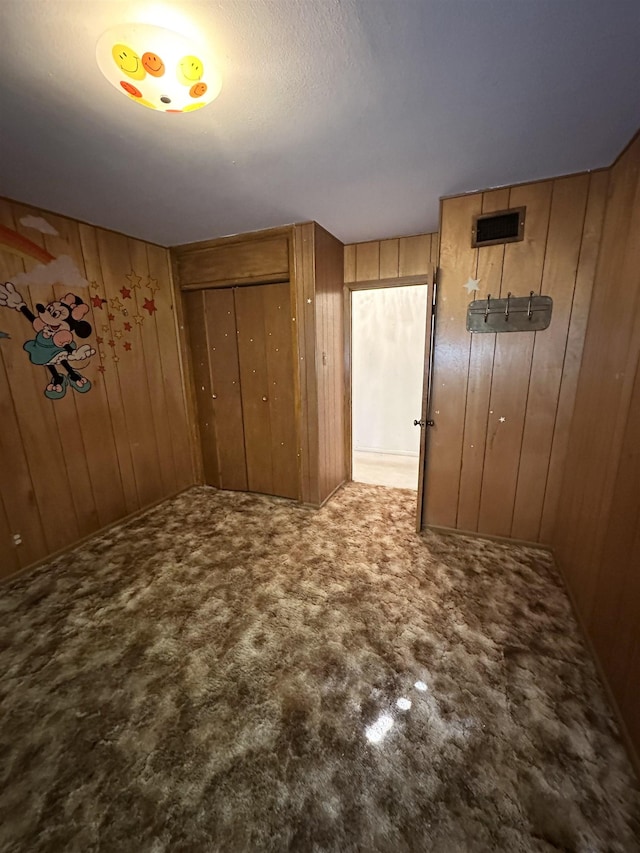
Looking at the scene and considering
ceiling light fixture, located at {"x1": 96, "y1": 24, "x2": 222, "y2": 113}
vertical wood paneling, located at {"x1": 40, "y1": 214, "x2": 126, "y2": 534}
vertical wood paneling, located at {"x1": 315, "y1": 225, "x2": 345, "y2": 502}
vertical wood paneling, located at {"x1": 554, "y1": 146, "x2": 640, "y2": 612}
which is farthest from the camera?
vertical wood paneling, located at {"x1": 315, "y1": 225, "x2": 345, "y2": 502}

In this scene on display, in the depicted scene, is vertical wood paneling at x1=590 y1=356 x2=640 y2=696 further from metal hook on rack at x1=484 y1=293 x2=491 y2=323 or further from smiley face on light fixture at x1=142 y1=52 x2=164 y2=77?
smiley face on light fixture at x1=142 y1=52 x2=164 y2=77

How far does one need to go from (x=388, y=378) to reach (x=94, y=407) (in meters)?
3.35

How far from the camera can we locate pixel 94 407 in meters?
2.65

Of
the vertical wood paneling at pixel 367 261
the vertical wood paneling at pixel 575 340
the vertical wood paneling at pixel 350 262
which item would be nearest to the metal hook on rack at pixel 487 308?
the vertical wood paneling at pixel 575 340

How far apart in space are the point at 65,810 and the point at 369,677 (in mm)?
1129

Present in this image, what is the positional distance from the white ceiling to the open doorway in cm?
209

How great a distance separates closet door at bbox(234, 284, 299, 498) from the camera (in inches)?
117

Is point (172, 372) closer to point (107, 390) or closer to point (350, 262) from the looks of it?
point (107, 390)

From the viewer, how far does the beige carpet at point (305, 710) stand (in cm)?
104

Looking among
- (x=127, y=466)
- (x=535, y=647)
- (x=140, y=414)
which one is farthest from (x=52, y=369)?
(x=535, y=647)

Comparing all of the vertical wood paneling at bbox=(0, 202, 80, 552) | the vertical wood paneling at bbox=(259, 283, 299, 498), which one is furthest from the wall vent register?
the vertical wood paneling at bbox=(0, 202, 80, 552)

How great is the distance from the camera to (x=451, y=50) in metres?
1.11

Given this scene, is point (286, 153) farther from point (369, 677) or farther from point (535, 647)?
point (535, 647)

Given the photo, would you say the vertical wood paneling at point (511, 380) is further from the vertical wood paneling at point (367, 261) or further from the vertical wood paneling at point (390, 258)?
the vertical wood paneling at point (367, 261)
